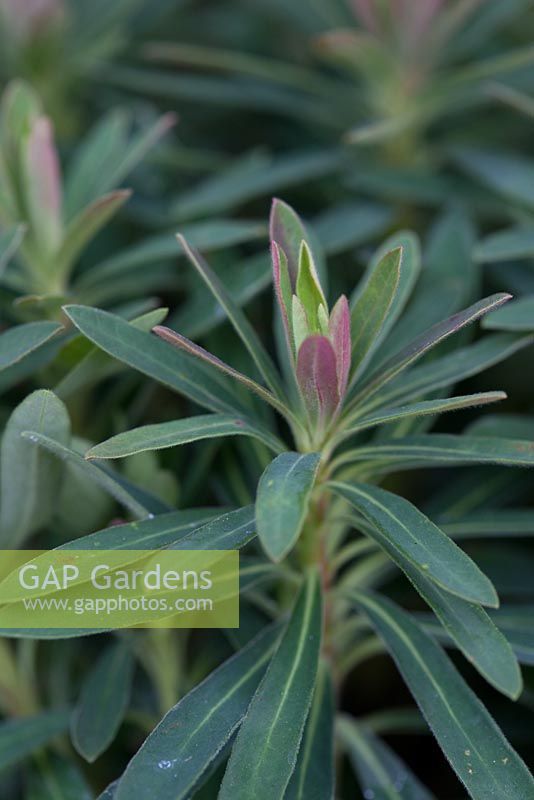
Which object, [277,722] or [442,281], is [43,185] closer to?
[442,281]

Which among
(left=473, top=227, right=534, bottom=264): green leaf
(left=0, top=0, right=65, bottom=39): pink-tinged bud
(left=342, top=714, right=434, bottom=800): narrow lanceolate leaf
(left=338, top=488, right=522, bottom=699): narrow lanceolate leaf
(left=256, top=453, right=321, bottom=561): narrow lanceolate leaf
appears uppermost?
(left=0, top=0, right=65, bottom=39): pink-tinged bud

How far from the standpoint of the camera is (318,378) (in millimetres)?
866

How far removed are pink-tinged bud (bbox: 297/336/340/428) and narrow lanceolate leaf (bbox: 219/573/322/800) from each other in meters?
0.22

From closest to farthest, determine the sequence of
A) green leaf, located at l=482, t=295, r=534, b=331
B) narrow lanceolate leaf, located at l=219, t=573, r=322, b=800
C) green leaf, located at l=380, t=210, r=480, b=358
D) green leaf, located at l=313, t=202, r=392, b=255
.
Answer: narrow lanceolate leaf, located at l=219, t=573, r=322, b=800 < green leaf, located at l=482, t=295, r=534, b=331 < green leaf, located at l=380, t=210, r=480, b=358 < green leaf, located at l=313, t=202, r=392, b=255

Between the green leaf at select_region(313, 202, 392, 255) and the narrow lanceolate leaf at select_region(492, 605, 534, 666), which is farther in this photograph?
the green leaf at select_region(313, 202, 392, 255)

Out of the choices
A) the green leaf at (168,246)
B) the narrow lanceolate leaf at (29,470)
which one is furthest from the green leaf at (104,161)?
the narrow lanceolate leaf at (29,470)

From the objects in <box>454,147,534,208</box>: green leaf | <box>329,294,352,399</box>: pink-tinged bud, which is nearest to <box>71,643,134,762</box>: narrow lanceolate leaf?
<box>329,294,352,399</box>: pink-tinged bud

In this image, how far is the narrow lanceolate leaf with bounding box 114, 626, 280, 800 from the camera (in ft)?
2.67

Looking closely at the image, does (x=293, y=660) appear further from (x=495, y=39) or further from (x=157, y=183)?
(x=495, y=39)

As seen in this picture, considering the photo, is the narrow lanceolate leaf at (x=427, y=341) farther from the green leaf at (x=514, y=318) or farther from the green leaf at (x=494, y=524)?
the green leaf at (x=494, y=524)

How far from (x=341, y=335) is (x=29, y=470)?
0.37 metres

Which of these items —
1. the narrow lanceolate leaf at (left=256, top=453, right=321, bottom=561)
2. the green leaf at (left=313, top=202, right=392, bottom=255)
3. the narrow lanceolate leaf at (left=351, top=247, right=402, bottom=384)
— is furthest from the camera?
the green leaf at (left=313, top=202, right=392, bottom=255)

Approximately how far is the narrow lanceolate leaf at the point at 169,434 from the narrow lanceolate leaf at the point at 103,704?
37 centimetres

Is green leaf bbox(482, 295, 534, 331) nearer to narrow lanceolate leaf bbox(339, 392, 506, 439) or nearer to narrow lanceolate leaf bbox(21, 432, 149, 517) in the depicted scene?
narrow lanceolate leaf bbox(339, 392, 506, 439)
